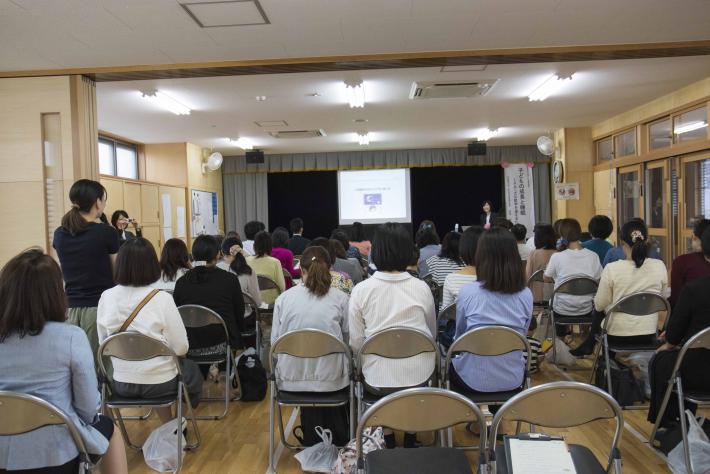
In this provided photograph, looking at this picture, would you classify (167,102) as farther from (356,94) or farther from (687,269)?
(687,269)

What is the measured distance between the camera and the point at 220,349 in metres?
3.50

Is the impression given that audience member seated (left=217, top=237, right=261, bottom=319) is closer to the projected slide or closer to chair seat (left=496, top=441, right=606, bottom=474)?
chair seat (left=496, top=441, right=606, bottom=474)

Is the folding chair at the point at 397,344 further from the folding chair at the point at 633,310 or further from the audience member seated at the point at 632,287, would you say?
the audience member seated at the point at 632,287

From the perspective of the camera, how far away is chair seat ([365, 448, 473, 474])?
1.71 m

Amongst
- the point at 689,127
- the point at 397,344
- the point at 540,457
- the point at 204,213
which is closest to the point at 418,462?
the point at 540,457

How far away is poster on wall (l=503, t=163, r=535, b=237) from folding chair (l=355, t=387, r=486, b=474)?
10.4m

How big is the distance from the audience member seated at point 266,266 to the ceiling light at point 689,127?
5.16 metres

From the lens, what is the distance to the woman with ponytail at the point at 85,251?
308 centimetres

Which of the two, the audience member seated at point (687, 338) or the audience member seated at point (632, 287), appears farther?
the audience member seated at point (632, 287)

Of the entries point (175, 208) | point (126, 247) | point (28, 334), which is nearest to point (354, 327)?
point (126, 247)

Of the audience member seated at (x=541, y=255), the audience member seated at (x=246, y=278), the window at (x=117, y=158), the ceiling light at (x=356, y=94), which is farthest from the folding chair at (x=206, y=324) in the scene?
the window at (x=117, y=158)

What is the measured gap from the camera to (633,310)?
3293 millimetres

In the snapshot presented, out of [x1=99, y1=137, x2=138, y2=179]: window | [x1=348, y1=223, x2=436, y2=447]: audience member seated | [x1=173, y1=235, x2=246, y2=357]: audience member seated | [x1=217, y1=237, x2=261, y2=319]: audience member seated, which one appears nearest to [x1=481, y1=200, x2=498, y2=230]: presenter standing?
[x1=99, y1=137, x2=138, y2=179]: window

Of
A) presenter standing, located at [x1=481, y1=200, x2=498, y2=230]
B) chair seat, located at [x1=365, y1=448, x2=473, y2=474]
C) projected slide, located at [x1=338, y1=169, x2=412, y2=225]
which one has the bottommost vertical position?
chair seat, located at [x1=365, y1=448, x2=473, y2=474]
